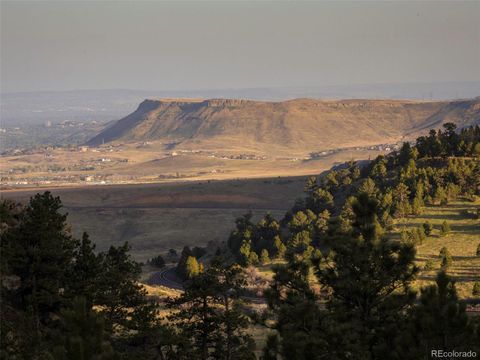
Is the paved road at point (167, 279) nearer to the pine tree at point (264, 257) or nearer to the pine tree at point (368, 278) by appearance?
the pine tree at point (264, 257)

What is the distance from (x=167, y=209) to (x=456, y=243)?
68134 millimetres

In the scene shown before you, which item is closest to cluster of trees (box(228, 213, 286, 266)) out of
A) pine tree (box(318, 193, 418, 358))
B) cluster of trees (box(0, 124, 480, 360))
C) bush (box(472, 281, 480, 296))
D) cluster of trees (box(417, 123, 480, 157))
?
bush (box(472, 281, 480, 296))

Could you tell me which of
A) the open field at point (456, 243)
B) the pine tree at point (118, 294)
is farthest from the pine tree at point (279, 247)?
the pine tree at point (118, 294)

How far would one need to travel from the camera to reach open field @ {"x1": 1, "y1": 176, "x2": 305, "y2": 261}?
98438 mm

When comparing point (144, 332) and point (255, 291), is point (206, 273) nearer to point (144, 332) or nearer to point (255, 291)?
point (144, 332)

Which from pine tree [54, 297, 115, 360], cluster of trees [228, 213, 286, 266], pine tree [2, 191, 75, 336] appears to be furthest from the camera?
cluster of trees [228, 213, 286, 266]

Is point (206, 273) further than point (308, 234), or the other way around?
point (308, 234)

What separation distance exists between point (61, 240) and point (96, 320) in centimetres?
1251

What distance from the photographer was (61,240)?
29594 mm

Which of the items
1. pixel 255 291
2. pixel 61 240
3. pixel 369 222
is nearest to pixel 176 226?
pixel 255 291

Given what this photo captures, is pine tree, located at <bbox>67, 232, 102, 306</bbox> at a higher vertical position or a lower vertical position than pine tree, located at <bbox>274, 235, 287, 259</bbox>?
higher

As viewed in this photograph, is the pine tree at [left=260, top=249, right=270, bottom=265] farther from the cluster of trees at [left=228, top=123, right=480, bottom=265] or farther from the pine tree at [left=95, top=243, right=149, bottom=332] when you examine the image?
the pine tree at [left=95, top=243, right=149, bottom=332]

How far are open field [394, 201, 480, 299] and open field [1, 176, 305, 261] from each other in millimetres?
29197

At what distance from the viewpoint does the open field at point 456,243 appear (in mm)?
48875
